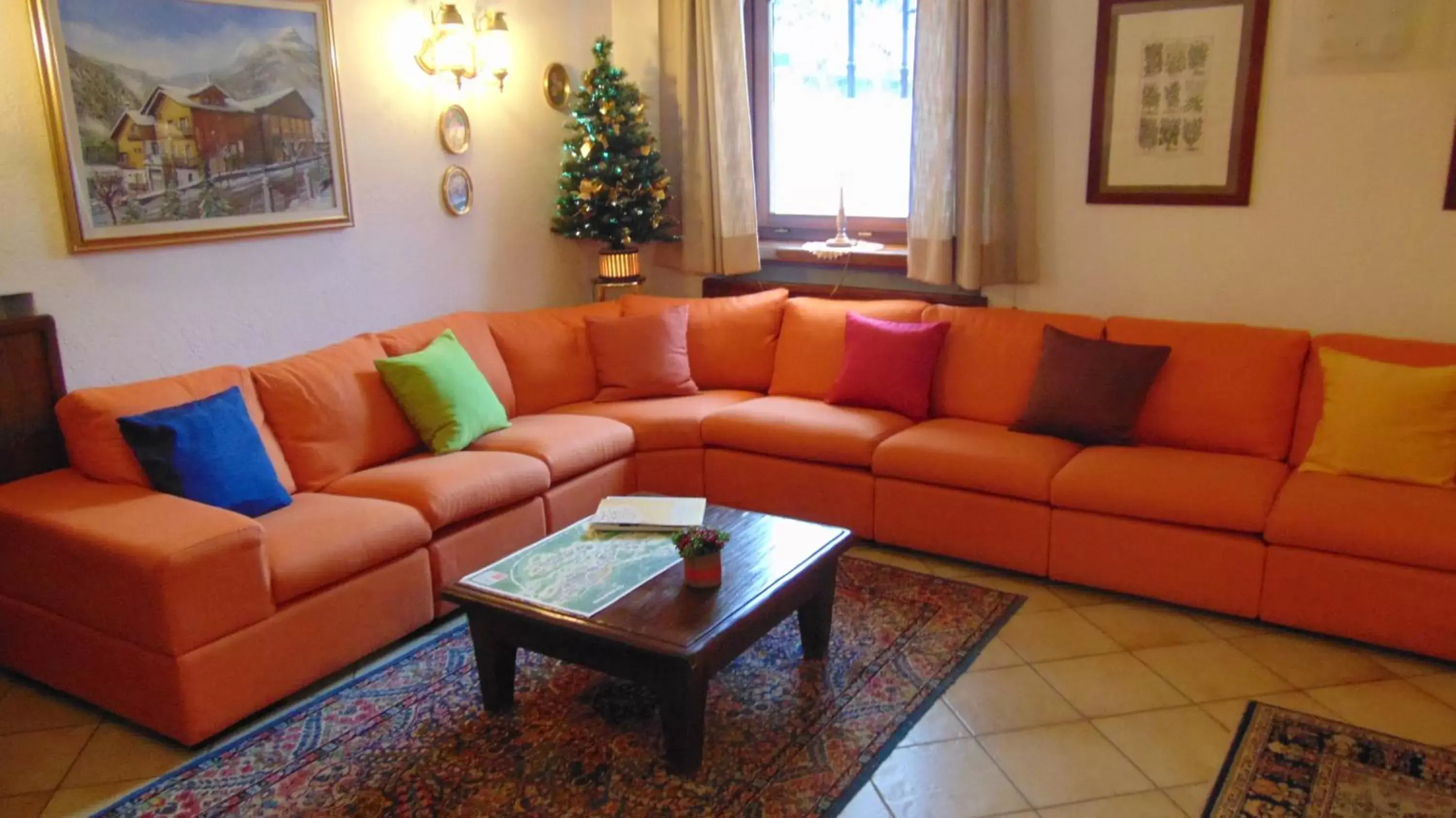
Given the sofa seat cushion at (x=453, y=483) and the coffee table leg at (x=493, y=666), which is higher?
the sofa seat cushion at (x=453, y=483)

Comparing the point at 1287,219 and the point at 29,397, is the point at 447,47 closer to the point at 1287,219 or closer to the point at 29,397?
the point at 29,397

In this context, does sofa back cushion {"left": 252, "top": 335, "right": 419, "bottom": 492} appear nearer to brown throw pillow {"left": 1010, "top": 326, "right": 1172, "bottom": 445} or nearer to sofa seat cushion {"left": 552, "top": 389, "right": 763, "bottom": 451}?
sofa seat cushion {"left": 552, "top": 389, "right": 763, "bottom": 451}

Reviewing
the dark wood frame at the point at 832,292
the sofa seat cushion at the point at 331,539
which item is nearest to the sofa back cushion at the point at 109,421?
the sofa seat cushion at the point at 331,539

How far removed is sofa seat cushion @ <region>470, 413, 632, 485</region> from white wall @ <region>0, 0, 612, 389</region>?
0.85 metres

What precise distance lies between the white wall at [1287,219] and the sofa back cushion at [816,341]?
0.66 meters

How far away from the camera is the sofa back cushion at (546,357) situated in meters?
4.51

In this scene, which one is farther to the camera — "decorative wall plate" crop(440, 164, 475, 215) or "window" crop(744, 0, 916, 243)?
"window" crop(744, 0, 916, 243)

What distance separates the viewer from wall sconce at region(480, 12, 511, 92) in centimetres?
454

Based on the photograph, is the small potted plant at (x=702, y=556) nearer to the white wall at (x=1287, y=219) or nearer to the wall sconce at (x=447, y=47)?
the white wall at (x=1287, y=219)

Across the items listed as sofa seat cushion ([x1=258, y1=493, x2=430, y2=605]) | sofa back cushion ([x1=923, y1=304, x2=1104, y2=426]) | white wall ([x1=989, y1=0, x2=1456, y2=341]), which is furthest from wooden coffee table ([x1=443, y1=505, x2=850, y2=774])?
white wall ([x1=989, y1=0, x2=1456, y2=341])

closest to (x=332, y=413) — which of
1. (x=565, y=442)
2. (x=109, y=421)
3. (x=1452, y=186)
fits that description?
(x=109, y=421)

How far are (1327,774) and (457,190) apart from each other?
395 cm

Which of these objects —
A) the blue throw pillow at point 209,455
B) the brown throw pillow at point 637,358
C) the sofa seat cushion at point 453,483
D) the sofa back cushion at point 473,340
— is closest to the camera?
the blue throw pillow at point 209,455

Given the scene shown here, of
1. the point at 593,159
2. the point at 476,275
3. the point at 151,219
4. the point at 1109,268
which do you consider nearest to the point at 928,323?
the point at 1109,268
